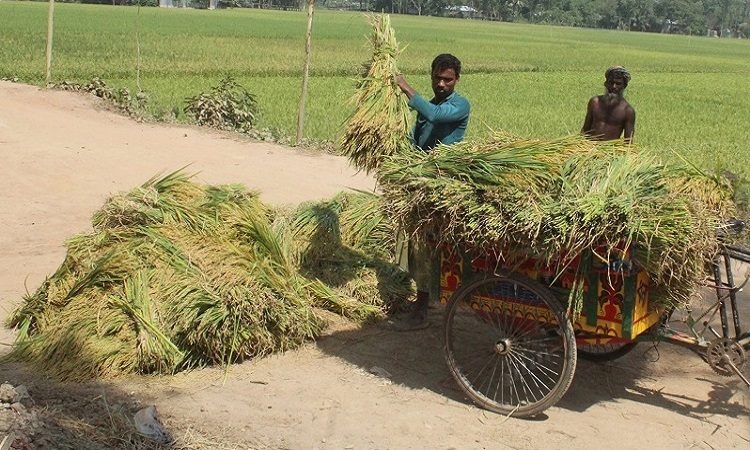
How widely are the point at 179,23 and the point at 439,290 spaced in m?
42.1

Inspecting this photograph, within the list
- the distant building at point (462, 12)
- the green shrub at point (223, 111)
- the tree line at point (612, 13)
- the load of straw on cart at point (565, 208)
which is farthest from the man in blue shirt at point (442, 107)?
the distant building at point (462, 12)

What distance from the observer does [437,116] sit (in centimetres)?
516

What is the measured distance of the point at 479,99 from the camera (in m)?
21.0

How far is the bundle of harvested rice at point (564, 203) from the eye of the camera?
4012 mm

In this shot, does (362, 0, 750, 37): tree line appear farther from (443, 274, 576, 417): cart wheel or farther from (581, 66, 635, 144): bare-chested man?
(443, 274, 576, 417): cart wheel

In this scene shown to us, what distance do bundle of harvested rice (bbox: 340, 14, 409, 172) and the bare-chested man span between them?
1720mm

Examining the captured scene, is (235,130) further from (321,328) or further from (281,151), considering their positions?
(321,328)

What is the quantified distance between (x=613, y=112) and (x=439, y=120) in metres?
1.92

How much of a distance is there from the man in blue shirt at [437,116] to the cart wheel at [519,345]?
53 cm

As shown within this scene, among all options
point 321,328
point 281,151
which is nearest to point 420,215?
point 321,328

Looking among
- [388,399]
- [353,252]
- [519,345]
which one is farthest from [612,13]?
[388,399]

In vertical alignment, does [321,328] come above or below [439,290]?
below

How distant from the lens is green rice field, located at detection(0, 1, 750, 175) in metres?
16.4

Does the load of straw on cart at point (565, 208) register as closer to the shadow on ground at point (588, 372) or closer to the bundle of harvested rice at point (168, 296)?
the shadow on ground at point (588, 372)
